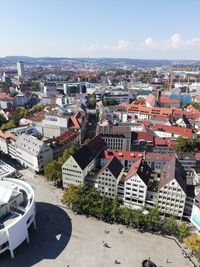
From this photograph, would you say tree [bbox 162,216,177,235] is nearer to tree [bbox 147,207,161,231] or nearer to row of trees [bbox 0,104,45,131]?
tree [bbox 147,207,161,231]

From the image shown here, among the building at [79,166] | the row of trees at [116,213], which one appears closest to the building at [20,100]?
the building at [79,166]

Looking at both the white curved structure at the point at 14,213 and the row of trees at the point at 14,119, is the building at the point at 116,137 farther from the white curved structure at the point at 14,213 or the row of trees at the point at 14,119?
the row of trees at the point at 14,119

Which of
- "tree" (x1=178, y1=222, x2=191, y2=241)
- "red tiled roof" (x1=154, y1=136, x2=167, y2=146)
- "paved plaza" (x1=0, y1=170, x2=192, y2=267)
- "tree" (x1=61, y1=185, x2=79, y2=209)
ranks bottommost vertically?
"paved plaza" (x1=0, y1=170, x2=192, y2=267)

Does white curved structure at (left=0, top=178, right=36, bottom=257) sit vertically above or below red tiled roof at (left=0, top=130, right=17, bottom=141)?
below

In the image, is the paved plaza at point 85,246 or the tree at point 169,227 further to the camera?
the tree at point 169,227

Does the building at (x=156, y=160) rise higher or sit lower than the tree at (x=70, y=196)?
higher

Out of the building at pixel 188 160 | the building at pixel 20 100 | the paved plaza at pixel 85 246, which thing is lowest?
the paved plaza at pixel 85 246

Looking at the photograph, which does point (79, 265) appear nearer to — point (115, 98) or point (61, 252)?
point (61, 252)

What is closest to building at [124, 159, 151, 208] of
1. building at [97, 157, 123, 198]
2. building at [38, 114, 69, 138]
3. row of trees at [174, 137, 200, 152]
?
building at [97, 157, 123, 198]
